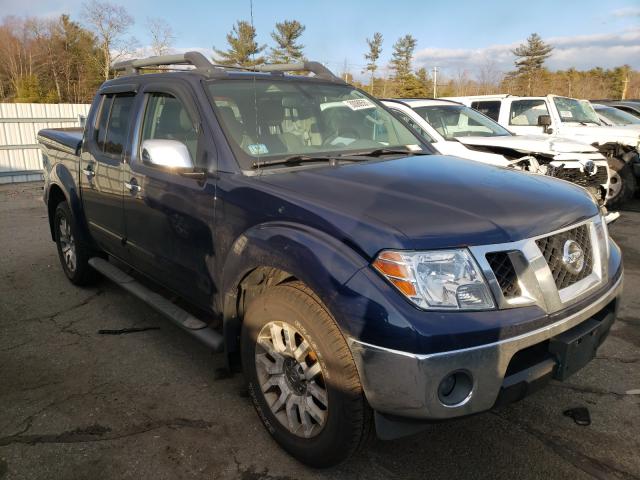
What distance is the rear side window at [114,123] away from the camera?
384cm

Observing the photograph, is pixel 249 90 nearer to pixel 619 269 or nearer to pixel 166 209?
pixel 166 209

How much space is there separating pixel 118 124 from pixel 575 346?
3497 millimetres

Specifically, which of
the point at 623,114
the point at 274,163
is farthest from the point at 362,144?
the point at 623,114

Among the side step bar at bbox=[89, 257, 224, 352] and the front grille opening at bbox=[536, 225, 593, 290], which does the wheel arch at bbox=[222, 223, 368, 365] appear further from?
the front grille opening at bbox=[536, 225, 593, 290]

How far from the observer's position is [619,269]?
9.04ft

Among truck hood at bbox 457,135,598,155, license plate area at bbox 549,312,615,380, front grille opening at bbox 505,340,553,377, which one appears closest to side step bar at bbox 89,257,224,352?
front grille opening at bbox 505,340,553,377

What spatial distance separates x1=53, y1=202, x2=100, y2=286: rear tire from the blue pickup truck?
1.30 metres

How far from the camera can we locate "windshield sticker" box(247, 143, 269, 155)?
2916mm

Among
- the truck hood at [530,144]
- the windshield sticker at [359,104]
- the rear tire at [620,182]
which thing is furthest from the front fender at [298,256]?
the rear tire at [620,182]

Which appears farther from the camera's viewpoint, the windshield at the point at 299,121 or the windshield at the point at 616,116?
the windshield at the point at 616,116

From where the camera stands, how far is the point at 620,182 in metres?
9.10

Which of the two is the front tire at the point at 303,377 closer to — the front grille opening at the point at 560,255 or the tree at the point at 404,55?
the front grille opening at the point at 560,255

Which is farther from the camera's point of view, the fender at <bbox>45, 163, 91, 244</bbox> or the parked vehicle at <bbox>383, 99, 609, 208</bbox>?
the parked vehicle at <bbox>383, 99, 609, 208</bbox>

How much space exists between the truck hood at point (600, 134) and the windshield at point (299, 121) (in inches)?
279
